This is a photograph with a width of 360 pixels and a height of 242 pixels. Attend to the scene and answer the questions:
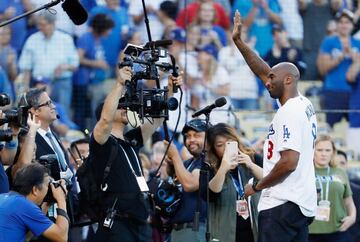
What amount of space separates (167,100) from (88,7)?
17.9ft

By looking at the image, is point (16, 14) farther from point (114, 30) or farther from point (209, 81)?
point (209, 81)

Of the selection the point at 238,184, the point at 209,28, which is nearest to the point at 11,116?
the point at 238,184

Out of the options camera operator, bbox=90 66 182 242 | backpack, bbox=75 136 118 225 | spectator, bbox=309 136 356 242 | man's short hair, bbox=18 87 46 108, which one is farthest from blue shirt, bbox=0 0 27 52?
backpack, bbox=75 136 118 225

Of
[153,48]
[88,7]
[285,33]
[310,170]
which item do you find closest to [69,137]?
[88,7]

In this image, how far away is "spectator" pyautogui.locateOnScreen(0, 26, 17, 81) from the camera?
45.6 feet

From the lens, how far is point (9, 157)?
9.02 meters

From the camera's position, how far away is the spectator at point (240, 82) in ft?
46.6

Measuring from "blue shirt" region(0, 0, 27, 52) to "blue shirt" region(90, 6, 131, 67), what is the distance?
0.93 m

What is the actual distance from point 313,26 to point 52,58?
138 inches

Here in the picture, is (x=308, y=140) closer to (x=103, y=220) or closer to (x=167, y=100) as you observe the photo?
(x=167, y=100)

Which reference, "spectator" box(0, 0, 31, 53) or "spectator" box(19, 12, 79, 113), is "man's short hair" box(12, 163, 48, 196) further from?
"spectator" box(0, 0, 31, 53)

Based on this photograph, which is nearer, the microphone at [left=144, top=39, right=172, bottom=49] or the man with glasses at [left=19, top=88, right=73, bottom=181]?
the microphone at [left=144, top=39, right=172, bottom=49]

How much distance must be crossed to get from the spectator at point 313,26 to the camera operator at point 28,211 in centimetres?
656

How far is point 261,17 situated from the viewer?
14562 millimetres
